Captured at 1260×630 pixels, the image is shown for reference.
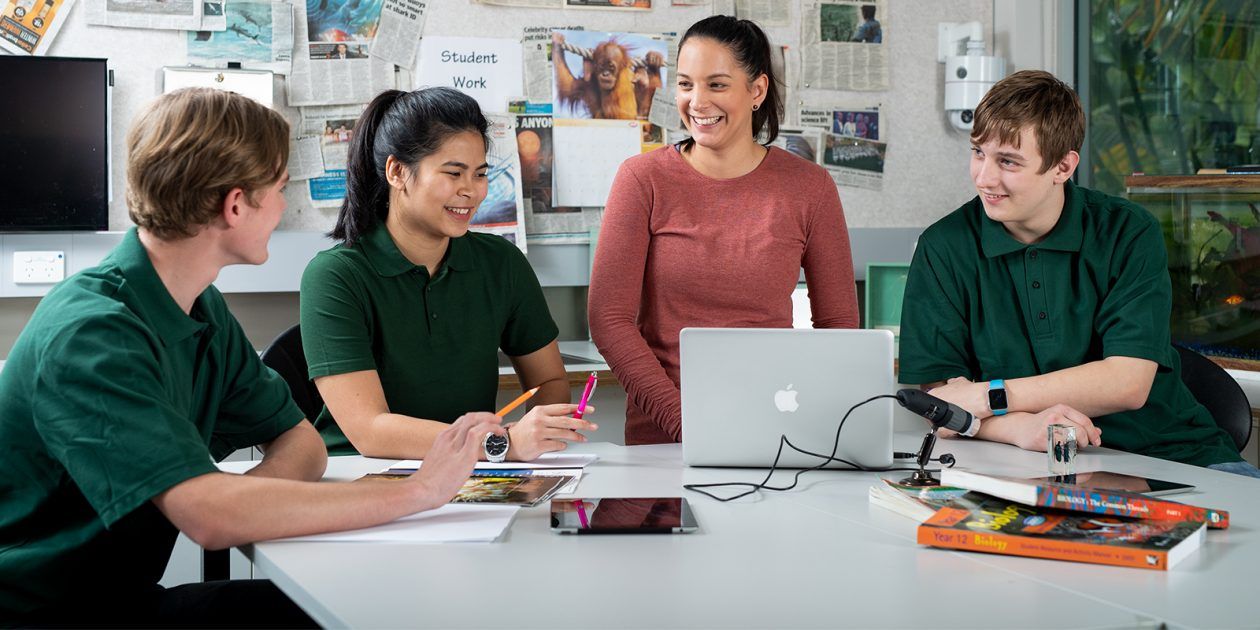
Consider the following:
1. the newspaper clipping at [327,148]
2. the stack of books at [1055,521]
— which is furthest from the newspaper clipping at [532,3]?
the stack of books at [1055,521]

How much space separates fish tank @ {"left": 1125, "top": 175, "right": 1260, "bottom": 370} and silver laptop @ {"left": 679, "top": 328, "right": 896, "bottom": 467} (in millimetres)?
1767

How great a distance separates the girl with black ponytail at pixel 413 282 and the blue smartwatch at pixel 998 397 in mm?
714

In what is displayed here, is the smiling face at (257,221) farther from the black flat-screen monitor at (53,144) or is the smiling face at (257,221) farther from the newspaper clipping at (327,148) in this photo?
the newspaper clipping at (327,148)

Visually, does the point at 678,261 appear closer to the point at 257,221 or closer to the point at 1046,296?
the point at 1046,296

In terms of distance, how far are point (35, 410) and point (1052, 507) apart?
3.51 ft

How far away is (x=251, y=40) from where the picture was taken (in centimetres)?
306

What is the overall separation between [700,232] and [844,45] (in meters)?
1.88

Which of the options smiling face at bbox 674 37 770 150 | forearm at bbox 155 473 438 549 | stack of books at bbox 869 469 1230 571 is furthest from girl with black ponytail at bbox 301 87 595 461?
stack of books at bbox 869 469 1230 571

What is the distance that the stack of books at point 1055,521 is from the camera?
1.18 meters

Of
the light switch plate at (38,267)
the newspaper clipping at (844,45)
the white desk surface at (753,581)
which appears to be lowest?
the white desk surface at (753,581)

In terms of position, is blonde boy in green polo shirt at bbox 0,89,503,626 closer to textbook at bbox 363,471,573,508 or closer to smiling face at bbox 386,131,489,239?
textbook at bbox 363,471,573,508

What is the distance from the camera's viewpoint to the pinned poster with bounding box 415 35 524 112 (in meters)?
3.25

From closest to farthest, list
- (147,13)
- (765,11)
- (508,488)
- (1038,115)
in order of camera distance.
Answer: (508,488)
(1038,115)
(147,13)
(765,11)

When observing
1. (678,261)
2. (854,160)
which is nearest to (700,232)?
(678,261)
